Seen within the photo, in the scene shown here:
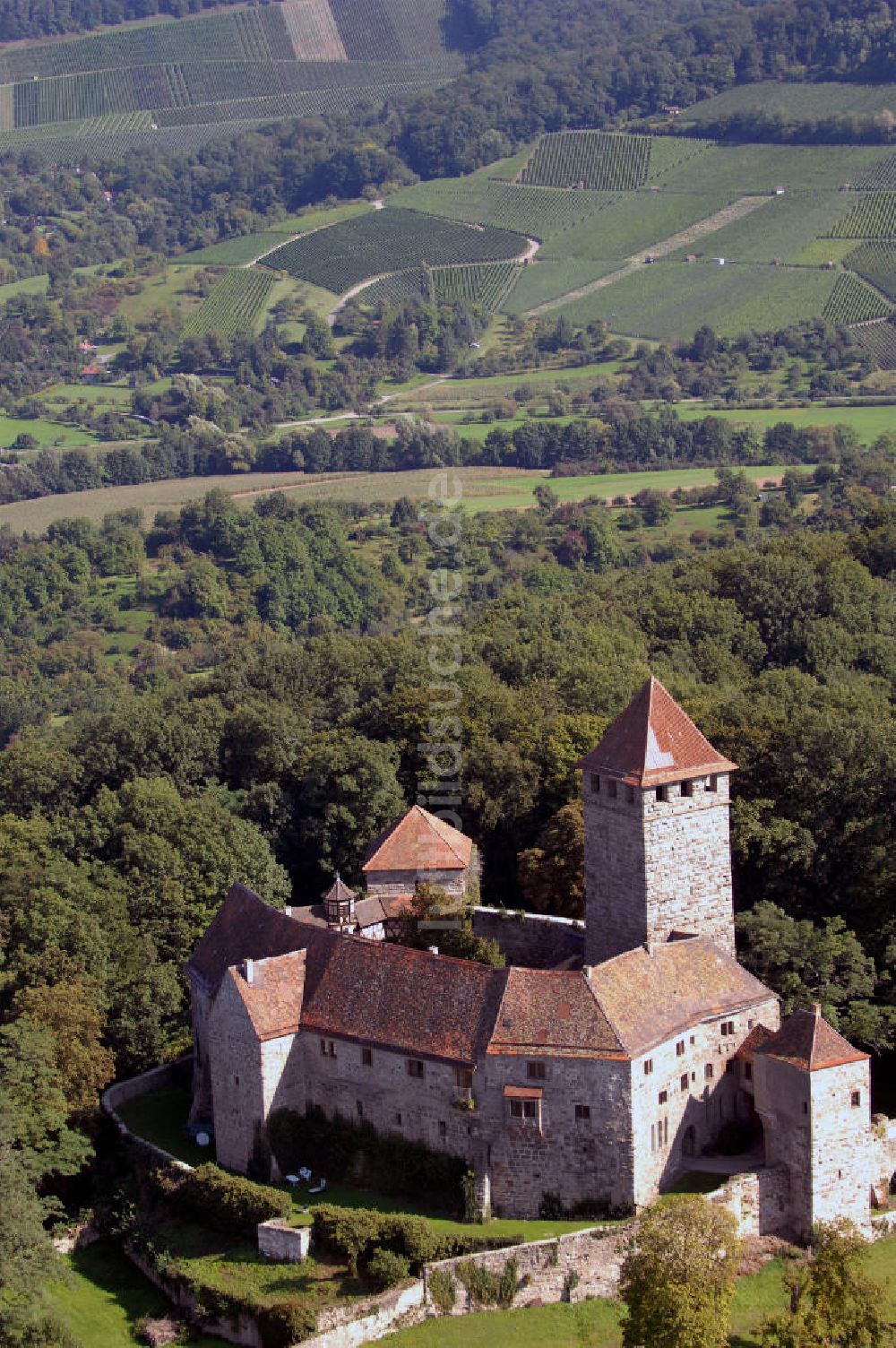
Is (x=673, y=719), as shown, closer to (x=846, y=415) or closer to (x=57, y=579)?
(x=57, y=579)

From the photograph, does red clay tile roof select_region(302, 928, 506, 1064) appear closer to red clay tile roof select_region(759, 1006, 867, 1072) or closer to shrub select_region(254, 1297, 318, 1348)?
shrub select_region(254, 1297, 318, 1348)

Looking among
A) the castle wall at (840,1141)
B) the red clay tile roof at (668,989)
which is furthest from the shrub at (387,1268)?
the castle wall at (840,1141)

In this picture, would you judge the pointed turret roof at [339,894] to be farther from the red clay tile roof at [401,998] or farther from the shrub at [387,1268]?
the shrub at [387,1268]

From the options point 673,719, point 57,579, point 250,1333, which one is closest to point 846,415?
point 57,579

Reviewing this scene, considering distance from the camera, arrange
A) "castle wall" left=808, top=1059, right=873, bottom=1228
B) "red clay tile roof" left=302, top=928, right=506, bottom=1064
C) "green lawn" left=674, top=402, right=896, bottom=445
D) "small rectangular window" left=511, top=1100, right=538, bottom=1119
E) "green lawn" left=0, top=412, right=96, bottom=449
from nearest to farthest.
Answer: "castle wall" left=808, top=1059, right=873, bottom=1228, "small rectangular window" left=511, top=1100, right=538, bottom=1119, "red clay tile roof" left=302, top=928, right=506, bottom=1064, "green lawn" left=674, top=402, right=896, bottom=445, "green lawn" left=0, top=412, right=96, bottom=449

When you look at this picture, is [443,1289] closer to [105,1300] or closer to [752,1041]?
[105,1300]

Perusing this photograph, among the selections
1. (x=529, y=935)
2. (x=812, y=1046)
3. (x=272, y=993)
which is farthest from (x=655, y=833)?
(x=272, y=993)

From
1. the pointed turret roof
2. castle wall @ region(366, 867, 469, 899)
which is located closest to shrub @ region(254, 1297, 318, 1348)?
the pointed turret roof
